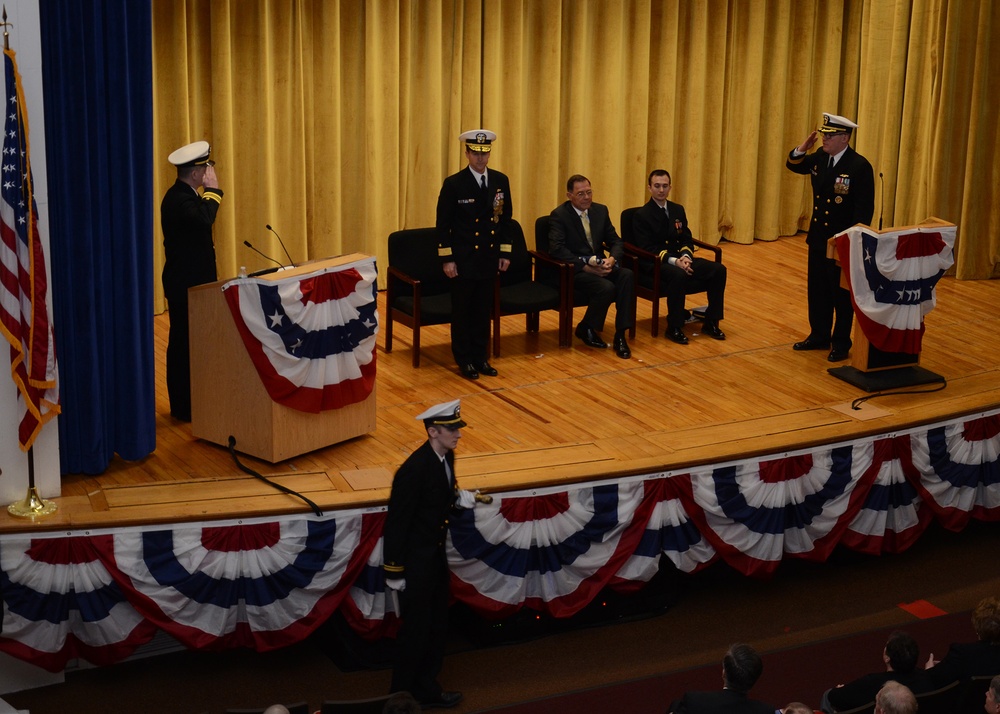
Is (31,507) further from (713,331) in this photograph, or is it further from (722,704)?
(713,331)

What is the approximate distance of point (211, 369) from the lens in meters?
6.31

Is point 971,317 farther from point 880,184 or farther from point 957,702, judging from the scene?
point 957,702

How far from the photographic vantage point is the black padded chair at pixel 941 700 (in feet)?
15.6

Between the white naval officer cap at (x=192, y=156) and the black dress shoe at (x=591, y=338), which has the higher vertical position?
the white naval officer cap at (x=192, y=156)

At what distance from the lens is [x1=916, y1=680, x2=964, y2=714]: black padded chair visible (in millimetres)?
4742

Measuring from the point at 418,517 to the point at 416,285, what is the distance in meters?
2.54

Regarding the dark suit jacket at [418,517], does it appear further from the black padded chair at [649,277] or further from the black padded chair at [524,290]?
the black padded chair at [649,277]

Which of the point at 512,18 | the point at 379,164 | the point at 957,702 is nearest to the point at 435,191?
the point at 379,164

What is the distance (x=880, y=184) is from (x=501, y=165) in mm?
3083

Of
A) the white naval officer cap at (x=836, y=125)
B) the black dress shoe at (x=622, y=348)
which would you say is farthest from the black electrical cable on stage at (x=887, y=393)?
the white naval officer cap at (x=836, y=125)

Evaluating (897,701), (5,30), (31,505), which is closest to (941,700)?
(897,701)

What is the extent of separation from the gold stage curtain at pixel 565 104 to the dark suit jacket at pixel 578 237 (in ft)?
5.47

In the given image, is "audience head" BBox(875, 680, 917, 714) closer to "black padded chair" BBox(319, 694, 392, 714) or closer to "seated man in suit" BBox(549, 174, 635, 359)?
"black padded chair" BBox(319, 694, 392, 714)

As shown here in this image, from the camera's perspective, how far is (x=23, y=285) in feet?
17.9
